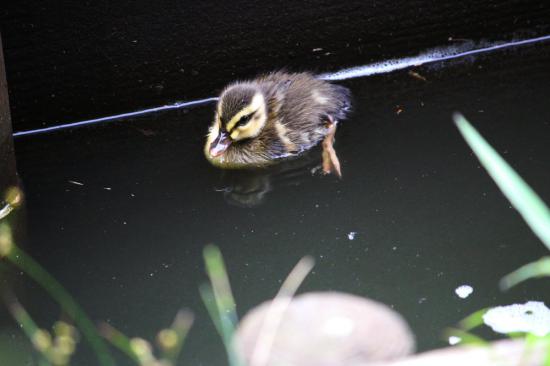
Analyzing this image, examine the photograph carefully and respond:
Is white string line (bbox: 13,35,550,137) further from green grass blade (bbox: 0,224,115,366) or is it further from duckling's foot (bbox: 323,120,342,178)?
green grass blade (bbox: 0,224,115,366)

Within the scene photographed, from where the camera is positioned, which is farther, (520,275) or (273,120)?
(273,120)

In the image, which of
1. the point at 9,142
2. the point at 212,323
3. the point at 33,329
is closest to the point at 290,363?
the point at 212,323

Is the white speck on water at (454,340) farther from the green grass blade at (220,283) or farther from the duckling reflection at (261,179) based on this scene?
the duckling reflection at (261,179)

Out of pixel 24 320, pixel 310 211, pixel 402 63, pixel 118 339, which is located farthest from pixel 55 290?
pixel 402 63

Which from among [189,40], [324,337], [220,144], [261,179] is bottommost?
[261,179]

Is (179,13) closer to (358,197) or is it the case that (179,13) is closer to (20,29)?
(20,29)

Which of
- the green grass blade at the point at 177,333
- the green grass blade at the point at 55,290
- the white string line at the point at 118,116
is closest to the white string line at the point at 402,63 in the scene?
the white string line at the point at 118,116

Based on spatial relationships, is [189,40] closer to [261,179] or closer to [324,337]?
[261,179]
